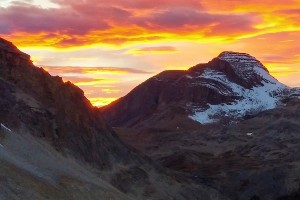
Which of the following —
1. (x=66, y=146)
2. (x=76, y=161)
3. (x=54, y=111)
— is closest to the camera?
(x=76, y=161)

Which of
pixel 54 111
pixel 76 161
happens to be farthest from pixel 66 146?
pixel 54 111

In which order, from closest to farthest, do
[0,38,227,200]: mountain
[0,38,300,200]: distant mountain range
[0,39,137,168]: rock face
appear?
1. [0,38,300,200]: distant mountain range
2. [0,38,227,200]: mountain
3. [0,39,137,168]: rock face

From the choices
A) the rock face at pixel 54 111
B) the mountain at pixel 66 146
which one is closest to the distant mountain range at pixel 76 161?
the mountain at pixel 66 146

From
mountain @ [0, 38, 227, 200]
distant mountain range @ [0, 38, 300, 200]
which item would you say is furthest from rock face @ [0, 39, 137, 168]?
distant mountain range @ [0, 38, 300, 200]

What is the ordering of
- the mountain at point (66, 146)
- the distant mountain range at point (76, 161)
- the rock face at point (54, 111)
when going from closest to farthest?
the distant mountain range at point (76, 161)
the mountain at point (66, 146)
the rock face at point (54, 111)

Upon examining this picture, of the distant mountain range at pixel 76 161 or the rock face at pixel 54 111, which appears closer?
the distant mountain range at pixel 76 161

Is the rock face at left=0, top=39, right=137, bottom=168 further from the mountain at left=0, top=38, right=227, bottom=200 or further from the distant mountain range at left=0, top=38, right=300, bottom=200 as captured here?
the distant mountain range at left=0, top=38, right=300, bottom=200

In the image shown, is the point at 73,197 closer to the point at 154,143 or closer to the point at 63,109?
the point at 63,109

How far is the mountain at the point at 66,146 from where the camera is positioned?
210 ft

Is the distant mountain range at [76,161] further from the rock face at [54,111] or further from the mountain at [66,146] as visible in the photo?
the rock face at [54,111]

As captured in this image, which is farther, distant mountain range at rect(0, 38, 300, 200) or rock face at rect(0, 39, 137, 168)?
rock face at rect(0, 39, 137, 168)

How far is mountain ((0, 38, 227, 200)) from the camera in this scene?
210 feet

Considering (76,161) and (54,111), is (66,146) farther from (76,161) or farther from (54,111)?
(54,111)

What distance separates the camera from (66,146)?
87.2m
